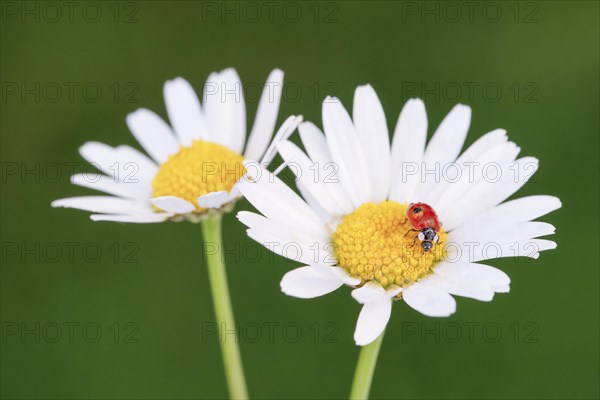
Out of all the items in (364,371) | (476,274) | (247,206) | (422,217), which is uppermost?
(247,206)

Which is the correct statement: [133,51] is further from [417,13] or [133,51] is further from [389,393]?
[389,393]

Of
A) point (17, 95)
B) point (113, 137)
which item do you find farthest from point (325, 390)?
point (17, 95)

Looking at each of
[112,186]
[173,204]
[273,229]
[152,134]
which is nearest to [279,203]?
[273,229]

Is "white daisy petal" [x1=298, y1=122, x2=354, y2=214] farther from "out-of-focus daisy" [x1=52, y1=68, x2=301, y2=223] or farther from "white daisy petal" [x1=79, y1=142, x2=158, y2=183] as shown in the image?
"white daisy petal" [x1=79, y1=142, x2=158, y2=183]

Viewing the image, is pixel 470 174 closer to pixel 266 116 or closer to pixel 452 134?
pixel 452 134

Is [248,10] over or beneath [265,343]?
over

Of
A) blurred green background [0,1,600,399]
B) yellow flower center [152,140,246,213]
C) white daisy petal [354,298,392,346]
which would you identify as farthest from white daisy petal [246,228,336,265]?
blurred green background [0,1,600,399]
